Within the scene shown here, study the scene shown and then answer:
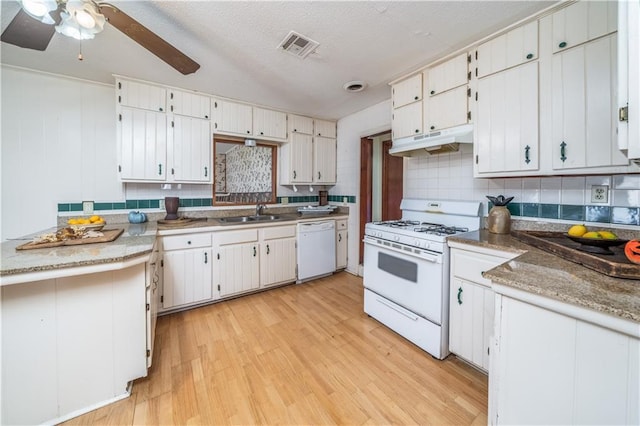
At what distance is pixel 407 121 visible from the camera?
7.83ft

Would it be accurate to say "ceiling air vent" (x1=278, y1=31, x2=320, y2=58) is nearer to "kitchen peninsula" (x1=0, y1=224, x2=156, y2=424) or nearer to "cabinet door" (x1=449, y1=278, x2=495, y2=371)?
"kitchen peninsula" (x1=0, y1=224, x2=156, y2=424)

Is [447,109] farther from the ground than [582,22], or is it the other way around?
[582,22]

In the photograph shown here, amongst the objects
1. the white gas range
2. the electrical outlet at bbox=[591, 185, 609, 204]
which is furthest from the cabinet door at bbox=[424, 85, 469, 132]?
the electrical outlet at bbox=[591, 185, 609, 204]

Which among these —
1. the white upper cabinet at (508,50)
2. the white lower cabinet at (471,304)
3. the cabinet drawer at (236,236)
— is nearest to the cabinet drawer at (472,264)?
the white lower cabinet at (471,304)

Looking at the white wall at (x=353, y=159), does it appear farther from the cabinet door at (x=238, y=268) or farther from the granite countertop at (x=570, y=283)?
the granite countertop at (x=570, y=283)

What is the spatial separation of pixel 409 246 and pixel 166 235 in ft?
7.57

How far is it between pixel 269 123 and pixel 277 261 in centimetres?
190

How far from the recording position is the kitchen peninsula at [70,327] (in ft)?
3.94

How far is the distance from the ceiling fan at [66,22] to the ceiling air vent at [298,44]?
837 mm

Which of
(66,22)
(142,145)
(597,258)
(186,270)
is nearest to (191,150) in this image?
(142,145)

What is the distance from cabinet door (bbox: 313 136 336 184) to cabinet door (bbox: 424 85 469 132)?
6.07 ft

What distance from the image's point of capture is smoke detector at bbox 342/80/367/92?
2.58 meters

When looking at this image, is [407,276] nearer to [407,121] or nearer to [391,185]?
[407,121]

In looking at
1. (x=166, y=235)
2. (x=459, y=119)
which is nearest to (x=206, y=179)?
(x=166, y=235)
